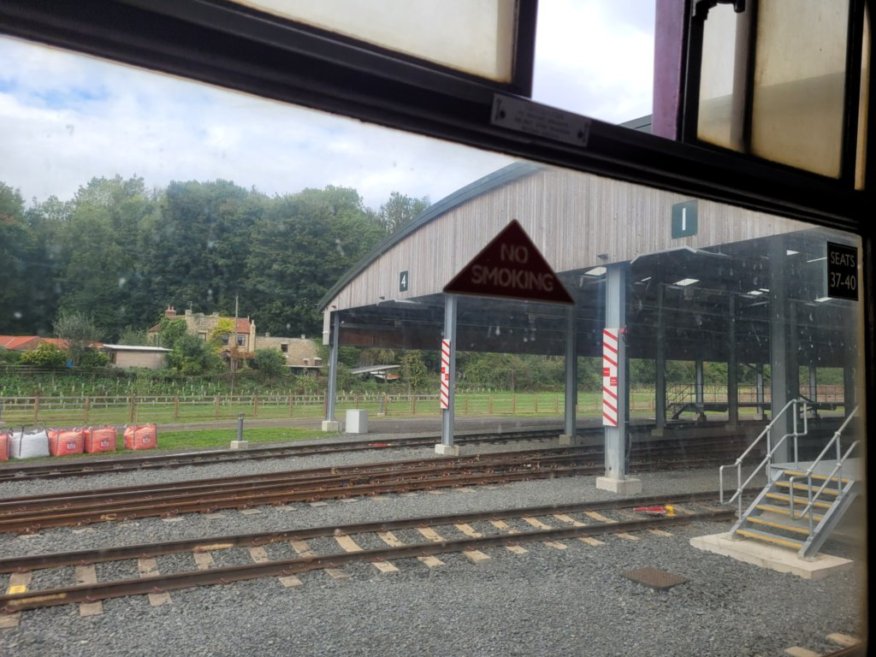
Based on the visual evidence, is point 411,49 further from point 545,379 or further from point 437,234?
point 545,379

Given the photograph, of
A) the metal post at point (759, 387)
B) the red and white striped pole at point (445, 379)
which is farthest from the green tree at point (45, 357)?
the metal post at point (759, 387)

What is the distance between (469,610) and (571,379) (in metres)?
8.45

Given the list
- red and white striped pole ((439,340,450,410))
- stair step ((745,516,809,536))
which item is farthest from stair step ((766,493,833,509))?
red and white striped pole ((439,340,450,410))

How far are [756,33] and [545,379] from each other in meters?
5.91

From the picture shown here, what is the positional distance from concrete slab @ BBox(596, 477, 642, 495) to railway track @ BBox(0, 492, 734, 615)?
699mm

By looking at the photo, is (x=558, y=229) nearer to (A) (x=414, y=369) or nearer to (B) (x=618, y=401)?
(A) (x=414, y=369)

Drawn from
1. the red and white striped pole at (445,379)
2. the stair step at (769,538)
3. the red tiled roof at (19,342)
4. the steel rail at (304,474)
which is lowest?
the steel rail at (304,474)

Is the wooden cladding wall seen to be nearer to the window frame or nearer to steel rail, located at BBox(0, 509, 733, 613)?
the window frame

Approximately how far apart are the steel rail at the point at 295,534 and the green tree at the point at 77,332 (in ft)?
8.72

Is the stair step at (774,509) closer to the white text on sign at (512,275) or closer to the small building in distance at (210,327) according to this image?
the white text on sign at (512,275)

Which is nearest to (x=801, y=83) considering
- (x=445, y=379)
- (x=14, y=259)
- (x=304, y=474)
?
(x=14, y=259)

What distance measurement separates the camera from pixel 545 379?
7.91 meters

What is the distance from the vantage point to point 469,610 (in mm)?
3916

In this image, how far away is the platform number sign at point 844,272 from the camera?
2.59 meters
